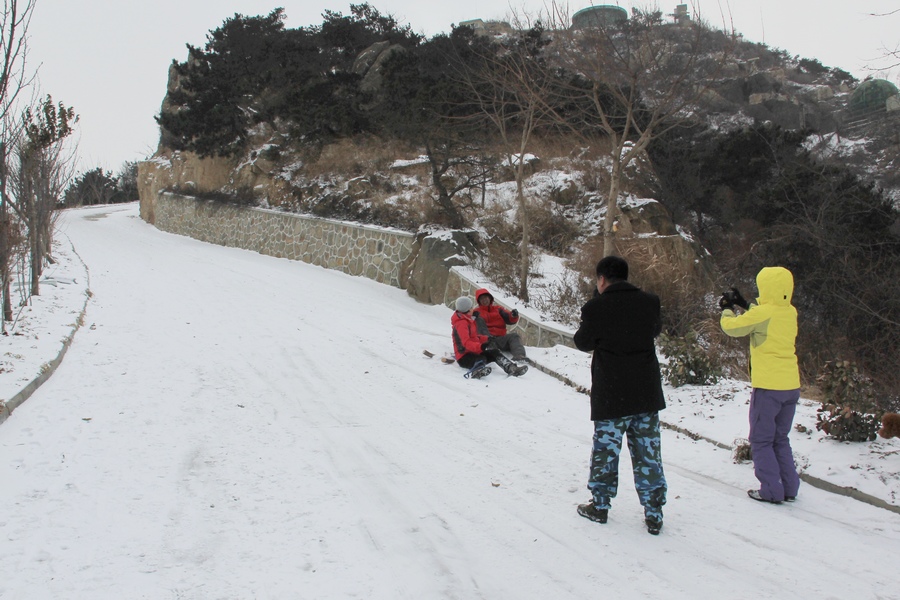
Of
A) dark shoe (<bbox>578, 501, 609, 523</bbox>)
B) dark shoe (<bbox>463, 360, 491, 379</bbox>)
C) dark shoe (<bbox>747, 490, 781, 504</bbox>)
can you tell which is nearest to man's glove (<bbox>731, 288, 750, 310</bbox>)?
dark shoe (<bbox>747, 490, 781, 504</bbox>)

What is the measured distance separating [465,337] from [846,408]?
15.0ft

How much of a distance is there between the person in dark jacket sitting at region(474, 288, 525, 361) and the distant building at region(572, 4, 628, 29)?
14.1ft

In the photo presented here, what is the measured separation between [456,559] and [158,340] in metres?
7.07

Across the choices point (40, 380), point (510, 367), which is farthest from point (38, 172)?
point (510, 367)

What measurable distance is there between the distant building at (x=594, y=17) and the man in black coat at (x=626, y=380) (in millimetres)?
6772

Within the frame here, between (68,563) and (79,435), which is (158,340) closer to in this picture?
(79,435)

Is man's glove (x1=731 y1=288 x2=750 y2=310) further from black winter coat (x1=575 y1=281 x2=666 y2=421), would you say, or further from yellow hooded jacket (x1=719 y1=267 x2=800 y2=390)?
black winter coat (x1=575 y1=281 x2=666 y2=421)

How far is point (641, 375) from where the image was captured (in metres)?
4.01

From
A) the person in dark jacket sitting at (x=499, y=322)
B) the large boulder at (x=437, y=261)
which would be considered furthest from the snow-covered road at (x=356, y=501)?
the large boulder at (x=437, y=261)

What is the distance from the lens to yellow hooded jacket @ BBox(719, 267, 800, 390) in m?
4.47

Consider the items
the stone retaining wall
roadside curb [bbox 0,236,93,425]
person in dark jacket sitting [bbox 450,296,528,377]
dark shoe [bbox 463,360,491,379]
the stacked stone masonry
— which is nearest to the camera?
roadside curb [bbox 0,236,93,425]

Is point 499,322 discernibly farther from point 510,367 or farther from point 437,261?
point 437,261

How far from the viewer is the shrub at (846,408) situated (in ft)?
17.2

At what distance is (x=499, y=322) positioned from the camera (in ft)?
31.6
